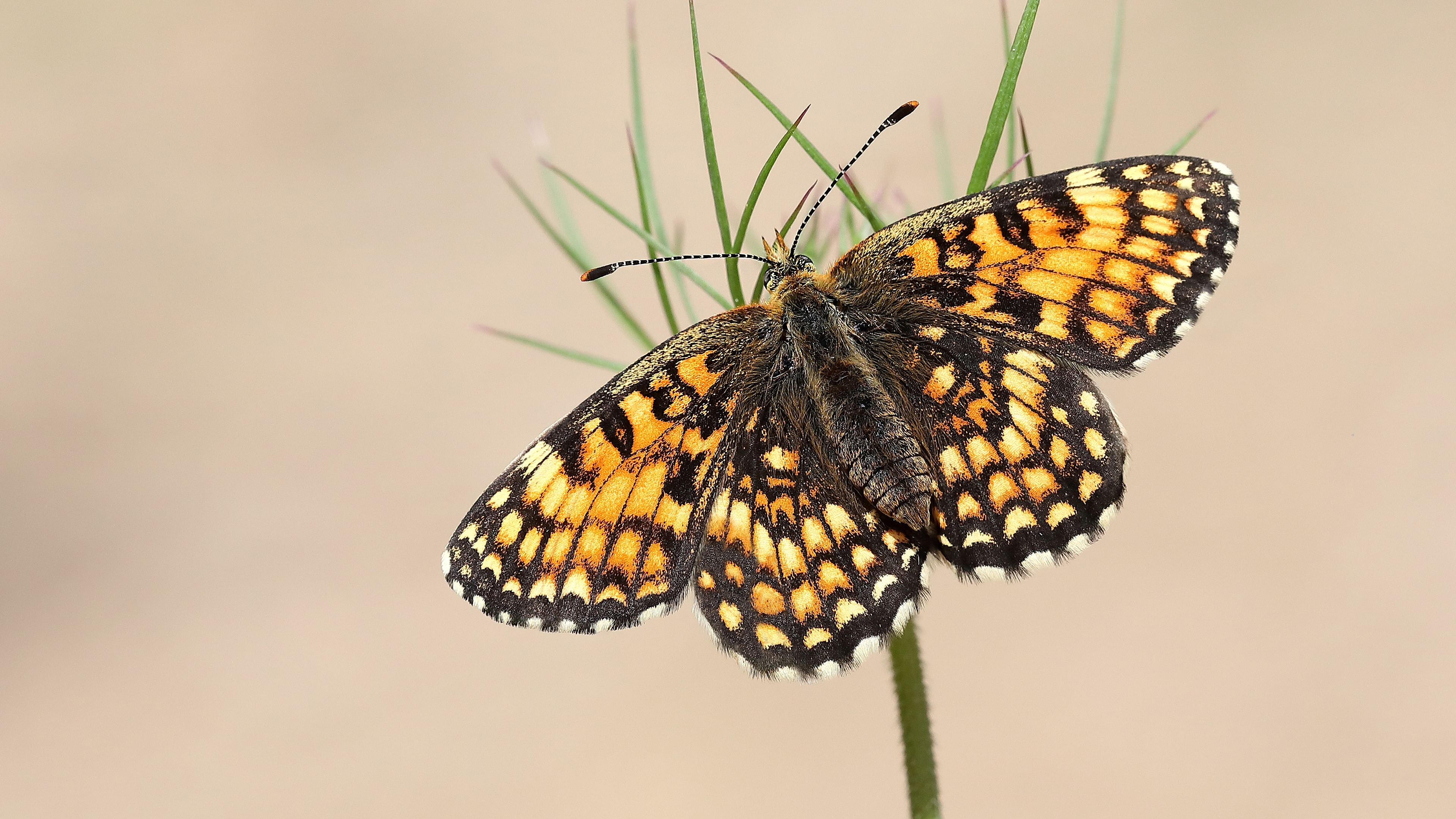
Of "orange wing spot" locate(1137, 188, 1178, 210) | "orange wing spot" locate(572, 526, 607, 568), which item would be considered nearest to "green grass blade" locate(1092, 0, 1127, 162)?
"orange wing spot" locate(1137, 188, 1178, 210)

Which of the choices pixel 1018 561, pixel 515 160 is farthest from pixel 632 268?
pixel 1018 561

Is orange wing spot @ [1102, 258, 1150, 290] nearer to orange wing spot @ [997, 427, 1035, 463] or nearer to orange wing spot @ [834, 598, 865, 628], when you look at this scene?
orange wing spot @ [997, 427, 1035, 463]

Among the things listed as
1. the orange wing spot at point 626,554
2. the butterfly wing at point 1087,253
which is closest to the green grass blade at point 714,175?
the butterfly wing at point 1087,253

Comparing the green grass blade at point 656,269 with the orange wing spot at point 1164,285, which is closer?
the orange wing spot at point 1164,285

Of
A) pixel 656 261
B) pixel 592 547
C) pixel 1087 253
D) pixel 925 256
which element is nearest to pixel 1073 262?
pixel 1087 253

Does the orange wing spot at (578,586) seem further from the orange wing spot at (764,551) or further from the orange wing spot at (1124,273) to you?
the orange wing spot at (1124,273)

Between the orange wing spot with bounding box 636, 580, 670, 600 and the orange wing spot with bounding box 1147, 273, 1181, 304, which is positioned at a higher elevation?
the orange wing spot with bounding box 1147, 273, 1181, 304

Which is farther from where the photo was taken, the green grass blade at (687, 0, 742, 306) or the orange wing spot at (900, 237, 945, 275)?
the orange wing spot at (900, 237, 945, 275)

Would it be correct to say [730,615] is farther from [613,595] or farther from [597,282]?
[597,282]

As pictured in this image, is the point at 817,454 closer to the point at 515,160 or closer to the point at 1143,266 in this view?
the point at 1143,266
